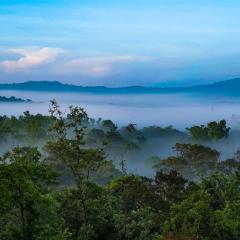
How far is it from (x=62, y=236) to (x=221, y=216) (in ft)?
40.0

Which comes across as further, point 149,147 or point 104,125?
point 104,125

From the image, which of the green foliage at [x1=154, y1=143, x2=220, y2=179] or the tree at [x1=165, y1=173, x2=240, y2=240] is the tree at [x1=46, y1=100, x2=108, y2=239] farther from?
the green foliage at [x1=154, y1=143, x2=220, y2=179]

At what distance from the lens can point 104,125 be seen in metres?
156

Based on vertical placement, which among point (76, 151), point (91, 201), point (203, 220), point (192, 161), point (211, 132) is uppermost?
point (76, 151)

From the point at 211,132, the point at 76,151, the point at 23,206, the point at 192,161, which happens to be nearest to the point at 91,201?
the point at 76,151

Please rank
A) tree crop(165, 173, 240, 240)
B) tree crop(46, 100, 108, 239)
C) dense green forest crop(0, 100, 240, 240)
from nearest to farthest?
dense green forest crop(0, 100, 240, 240), tree crop(46, 100, 108, 239), tree crop(165, 173, 240, 240)

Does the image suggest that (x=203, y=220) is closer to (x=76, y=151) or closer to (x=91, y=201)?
(x=91, y=201)

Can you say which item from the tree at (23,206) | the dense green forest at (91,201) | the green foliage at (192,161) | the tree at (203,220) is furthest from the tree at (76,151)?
the green foliage at (192,161)

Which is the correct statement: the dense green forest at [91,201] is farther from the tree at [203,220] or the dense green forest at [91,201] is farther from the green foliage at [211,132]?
the green foliage at [211,132]

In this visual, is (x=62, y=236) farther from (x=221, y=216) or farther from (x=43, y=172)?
(x=221, y=216)

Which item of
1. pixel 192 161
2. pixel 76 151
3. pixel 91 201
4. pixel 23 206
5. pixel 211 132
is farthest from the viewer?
pixel 211 132

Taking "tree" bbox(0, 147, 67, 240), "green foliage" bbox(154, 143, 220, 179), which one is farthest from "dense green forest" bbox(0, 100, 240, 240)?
"green foliage" bbox(154, 143, 220, 179)

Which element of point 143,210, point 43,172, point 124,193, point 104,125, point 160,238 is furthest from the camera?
point 104,125

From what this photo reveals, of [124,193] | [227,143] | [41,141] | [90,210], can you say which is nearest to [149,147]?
[227,143]
